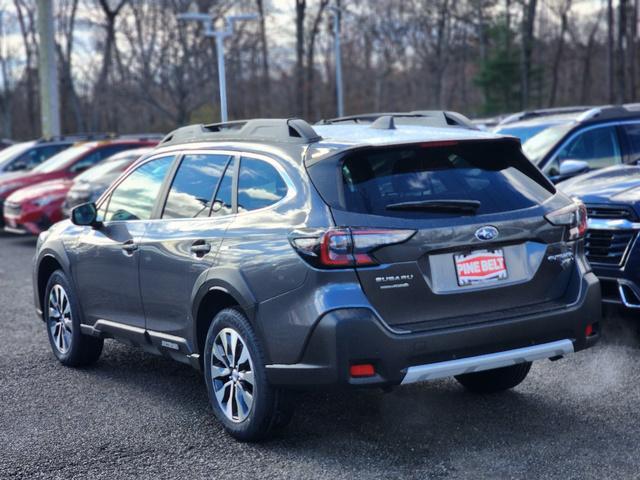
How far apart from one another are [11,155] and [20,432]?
51.0 feet

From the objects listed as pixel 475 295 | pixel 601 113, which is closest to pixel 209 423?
pixel 475 295

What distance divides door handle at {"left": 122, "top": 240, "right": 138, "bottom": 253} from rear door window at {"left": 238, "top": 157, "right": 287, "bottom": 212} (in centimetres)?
103

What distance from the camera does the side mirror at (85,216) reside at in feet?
21.1

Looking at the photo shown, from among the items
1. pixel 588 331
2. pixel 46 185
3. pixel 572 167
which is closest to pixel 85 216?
pixel 588 331

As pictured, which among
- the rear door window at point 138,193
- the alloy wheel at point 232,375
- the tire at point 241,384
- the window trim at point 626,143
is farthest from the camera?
the window trim at point 626,143

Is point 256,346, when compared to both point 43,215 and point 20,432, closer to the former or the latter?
point 20,432

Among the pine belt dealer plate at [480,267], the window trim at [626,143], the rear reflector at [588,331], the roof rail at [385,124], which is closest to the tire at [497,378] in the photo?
the rear reflector at [588,331]

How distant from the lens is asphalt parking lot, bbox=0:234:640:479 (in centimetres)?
467

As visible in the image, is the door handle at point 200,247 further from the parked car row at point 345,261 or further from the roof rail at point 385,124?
the roof rail at point 385,124

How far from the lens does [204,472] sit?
467 cm

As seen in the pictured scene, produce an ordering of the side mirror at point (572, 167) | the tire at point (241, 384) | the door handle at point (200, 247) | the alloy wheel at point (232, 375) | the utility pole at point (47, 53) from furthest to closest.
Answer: the utility pole at point (47, 53) < the side mirror at point (572, 167) < the door handle at point (200, 247) < the alloy wheel at point (232, 375) < the tire at point (241, 384)

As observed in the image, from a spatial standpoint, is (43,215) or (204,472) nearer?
(204,472)

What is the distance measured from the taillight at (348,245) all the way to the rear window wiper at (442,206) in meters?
0.16

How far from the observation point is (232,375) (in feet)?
16.8
